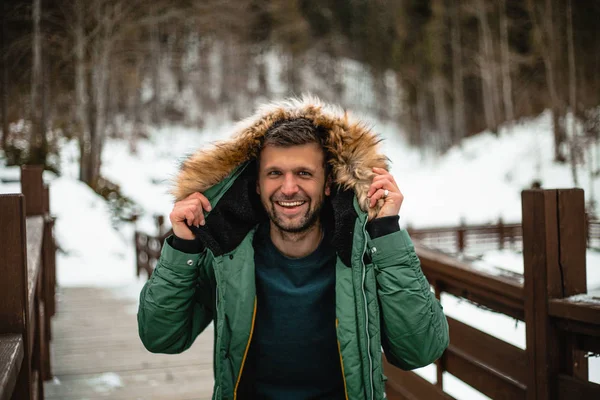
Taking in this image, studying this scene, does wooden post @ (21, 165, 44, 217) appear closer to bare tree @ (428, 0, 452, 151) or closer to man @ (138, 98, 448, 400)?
man @ (138, 98, 448, 400)

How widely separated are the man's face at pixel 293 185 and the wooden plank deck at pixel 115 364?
6.95 feet

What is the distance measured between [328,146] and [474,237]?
15.4 meters

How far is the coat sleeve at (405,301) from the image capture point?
79.1 inches

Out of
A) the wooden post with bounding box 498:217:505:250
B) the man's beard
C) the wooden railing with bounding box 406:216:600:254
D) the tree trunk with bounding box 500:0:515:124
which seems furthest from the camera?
the tree trunk with bounding box 500:0:515:124

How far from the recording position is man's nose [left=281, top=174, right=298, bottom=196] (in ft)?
7.50

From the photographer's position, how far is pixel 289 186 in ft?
7.49

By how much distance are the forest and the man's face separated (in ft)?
16.0

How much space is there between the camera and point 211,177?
7.75ft

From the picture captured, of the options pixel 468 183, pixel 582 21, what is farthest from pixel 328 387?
pixel 582 21

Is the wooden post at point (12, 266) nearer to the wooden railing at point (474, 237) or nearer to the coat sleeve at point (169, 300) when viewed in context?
the coat sleeve at point (169, 300)

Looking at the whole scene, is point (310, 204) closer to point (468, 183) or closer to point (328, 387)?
point (328, 387)

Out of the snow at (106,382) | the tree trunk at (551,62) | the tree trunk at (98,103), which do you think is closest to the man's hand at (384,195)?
the snow at (106,382)

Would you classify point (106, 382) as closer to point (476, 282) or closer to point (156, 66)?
point (476, 282)

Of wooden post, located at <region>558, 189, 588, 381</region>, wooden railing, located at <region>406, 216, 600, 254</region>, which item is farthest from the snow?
wooden railing, located at <region>406, 216, 600, 254</region>
